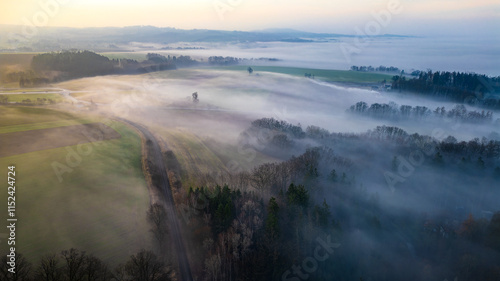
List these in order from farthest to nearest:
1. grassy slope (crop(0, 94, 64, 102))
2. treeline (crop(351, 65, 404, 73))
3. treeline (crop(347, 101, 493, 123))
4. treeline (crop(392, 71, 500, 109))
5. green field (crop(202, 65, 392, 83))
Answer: treeline (crop(351, 65, 404, 73)) → green field (crop(202, 65, 392, 83)) → treeline (crop(392, 71, 500, 109)) → treeline (crop(347, 101, 493, 123)) → grassy slope (crop(0, 94, 64, 102))

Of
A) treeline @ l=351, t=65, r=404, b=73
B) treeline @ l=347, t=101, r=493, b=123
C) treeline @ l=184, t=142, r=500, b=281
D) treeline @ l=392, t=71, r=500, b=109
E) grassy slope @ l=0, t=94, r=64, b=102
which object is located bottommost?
treeline @ l=184, t=142, r=500, b=281

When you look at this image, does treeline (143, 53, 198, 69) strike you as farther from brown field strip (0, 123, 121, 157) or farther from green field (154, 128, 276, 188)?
green field (154, 128, 276, 188)

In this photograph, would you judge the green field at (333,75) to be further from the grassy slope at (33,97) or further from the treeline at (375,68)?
the grassy slope at (33,97)

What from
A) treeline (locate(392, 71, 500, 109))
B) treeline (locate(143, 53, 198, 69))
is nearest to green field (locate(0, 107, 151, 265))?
treeline (locate(143, 53, 198, 69))

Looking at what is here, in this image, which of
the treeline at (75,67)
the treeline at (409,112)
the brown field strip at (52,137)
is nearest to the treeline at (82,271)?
the brown field strip at (52,137)

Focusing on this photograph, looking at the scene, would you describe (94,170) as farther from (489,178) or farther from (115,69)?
(115,69)

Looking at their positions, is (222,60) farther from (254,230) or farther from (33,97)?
(254,230)
